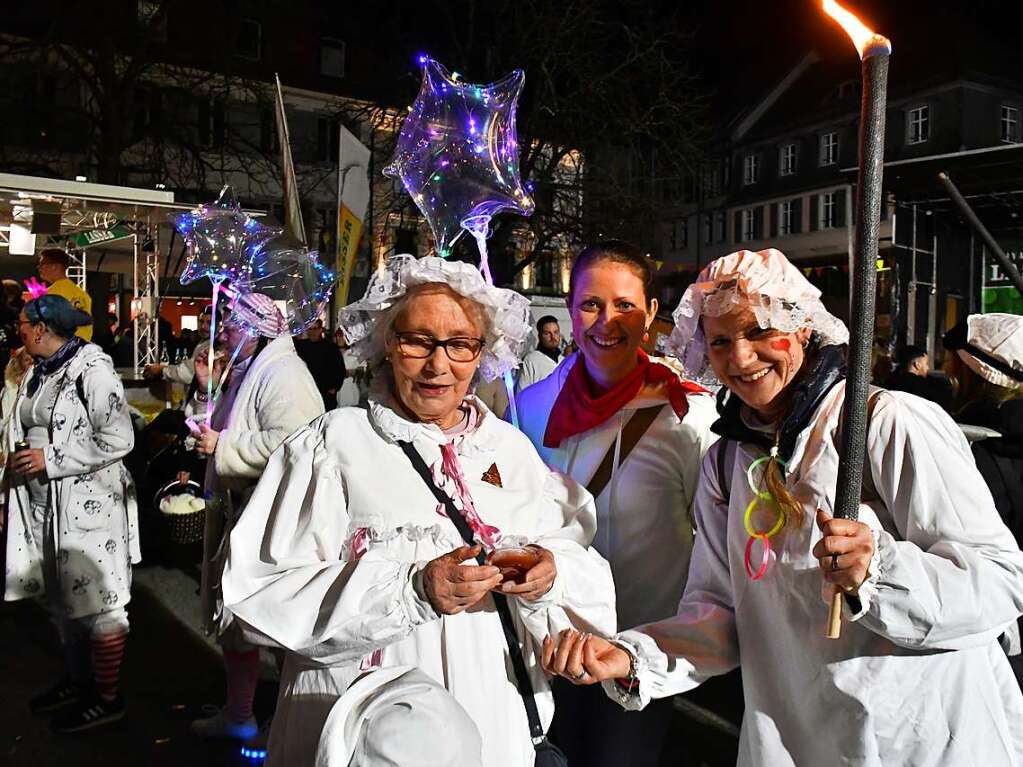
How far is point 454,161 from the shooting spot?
3.12m

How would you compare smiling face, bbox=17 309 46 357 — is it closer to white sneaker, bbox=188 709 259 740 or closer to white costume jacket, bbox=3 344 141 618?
white costume jacket, bbox=3 344 141 618

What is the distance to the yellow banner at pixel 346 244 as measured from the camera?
698cm

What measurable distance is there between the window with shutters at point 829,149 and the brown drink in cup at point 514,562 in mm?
44371

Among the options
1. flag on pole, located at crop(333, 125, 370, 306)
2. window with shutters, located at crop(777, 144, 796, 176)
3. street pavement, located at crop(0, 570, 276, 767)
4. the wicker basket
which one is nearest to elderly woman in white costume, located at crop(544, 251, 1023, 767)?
street pavement, located at crop(0, 570, 276, 767)

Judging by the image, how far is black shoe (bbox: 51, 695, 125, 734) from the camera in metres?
4.36

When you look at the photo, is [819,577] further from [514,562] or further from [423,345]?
[423,345]

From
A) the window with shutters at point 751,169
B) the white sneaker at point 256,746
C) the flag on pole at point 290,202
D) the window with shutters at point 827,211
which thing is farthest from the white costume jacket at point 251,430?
the window with shutters at point 751,169

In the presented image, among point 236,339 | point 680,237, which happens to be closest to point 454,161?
point 236,339

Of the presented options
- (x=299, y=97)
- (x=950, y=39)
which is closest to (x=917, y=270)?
(x=299, y=97)

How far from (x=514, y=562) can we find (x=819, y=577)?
69cm

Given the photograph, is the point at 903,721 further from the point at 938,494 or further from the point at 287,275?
the point at 287,275

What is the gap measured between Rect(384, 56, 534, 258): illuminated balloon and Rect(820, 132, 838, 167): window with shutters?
141ft

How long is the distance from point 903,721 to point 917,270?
36.1 feet

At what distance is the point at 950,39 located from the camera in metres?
33.9
